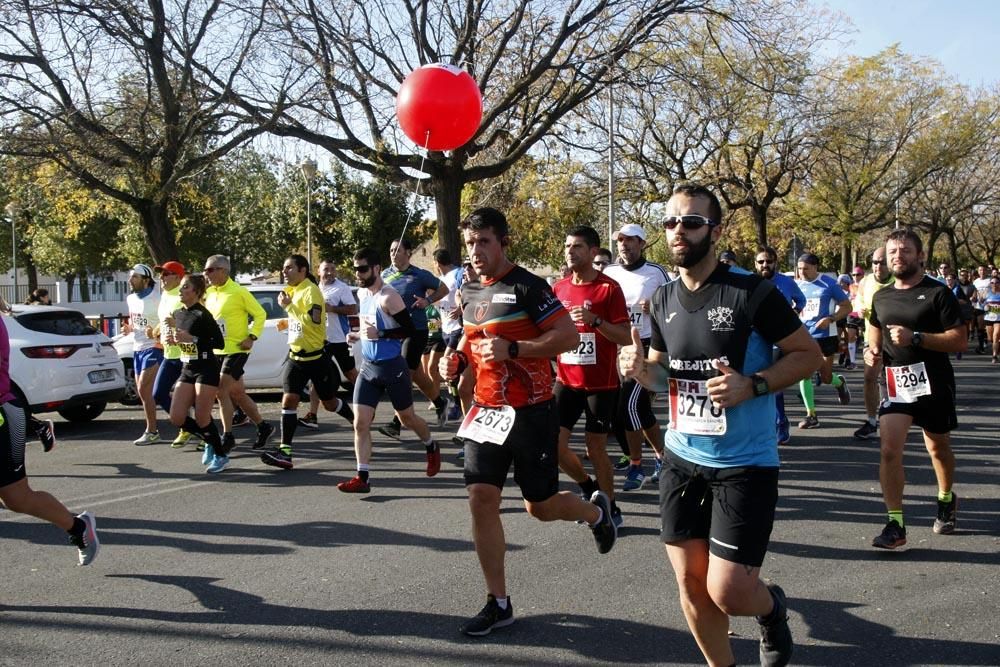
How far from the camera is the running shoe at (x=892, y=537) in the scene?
5.45m

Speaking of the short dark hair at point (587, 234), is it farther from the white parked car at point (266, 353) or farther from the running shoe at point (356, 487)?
the white parked car at point (266, 353)

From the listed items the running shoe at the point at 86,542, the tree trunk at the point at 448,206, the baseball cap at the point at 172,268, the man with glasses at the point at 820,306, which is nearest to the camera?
the running shoe at the point at 86,542

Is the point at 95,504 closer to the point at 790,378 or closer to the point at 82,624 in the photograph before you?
the point at 82,624

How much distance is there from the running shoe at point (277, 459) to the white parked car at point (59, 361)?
3657 millimetres

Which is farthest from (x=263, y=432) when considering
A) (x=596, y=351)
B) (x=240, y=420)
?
(x=596, y=351)

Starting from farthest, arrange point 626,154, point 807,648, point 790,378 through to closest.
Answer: point 626,154
point 807,648
point 790,378

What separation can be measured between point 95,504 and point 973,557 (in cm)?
627

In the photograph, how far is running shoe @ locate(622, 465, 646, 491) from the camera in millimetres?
7266

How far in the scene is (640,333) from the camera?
7109 mm

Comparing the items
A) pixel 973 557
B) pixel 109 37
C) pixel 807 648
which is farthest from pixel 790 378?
pixel 109 37

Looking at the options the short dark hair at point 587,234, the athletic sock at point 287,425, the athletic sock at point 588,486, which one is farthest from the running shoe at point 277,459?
the short dark hair at point 587,234

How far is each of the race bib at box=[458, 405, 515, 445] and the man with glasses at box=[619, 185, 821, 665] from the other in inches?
40.9

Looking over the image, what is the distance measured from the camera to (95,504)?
7.13 meters

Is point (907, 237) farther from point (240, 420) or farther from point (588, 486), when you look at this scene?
point (240, 420)
